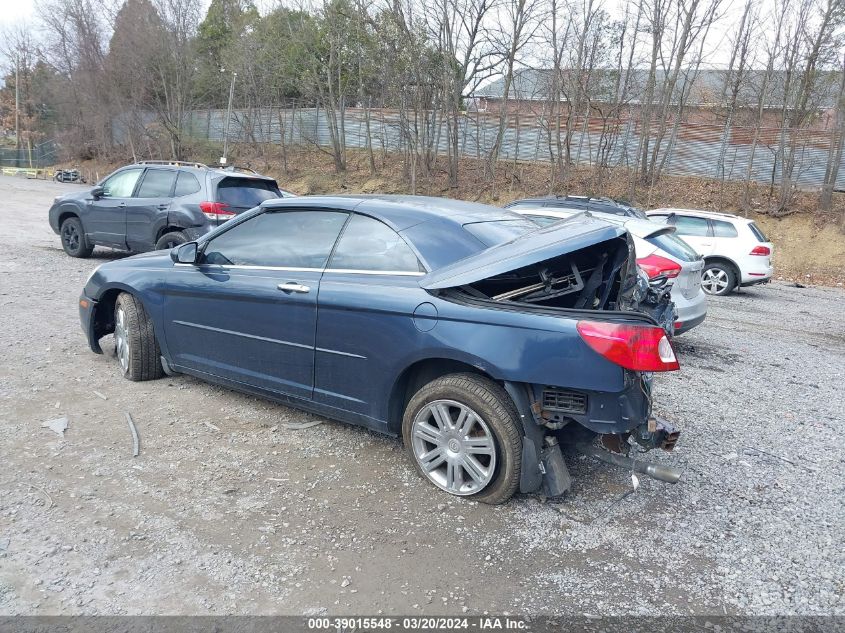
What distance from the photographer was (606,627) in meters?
2.69

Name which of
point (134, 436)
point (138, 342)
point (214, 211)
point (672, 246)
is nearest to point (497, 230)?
point (134, 436)

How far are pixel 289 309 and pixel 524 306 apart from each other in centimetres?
162

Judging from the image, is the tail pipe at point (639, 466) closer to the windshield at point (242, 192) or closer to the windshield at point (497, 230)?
the windshield at point (497, 230)

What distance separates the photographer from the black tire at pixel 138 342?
204 inches

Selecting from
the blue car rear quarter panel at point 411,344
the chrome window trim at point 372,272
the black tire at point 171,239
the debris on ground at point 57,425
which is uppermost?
the chrome window trim at point 372,272

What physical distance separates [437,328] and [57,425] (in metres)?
2.83

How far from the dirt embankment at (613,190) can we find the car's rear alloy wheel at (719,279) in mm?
5183

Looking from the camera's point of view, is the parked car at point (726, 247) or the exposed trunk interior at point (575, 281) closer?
the exposed trunk interior at point (575, 281)

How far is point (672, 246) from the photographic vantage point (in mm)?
7211

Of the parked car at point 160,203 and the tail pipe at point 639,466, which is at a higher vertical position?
the parked car at point 160,203

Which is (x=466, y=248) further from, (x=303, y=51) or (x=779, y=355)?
(x=303, y=51)

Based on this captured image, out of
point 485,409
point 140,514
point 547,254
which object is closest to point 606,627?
point 485,409

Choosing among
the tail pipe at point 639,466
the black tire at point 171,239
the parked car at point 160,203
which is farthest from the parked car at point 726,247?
the tail pipe at point 639,466

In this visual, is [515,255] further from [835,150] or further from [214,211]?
[835,150]
